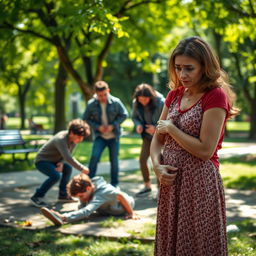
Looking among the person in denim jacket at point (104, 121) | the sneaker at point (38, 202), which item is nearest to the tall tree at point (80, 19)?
the person in denim jacket at point (104, 121)

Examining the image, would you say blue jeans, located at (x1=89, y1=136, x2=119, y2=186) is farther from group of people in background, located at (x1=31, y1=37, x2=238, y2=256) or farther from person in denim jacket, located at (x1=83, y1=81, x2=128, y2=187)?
group of people in background, located at (x1=31, y1=37, x2=238, y2=256)

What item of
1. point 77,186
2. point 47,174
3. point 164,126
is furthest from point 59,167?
point 164,126

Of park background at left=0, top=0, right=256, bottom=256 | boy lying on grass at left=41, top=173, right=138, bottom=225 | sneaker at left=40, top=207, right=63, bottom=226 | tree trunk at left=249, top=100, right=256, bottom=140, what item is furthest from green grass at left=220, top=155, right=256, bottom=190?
tree trunk at left=249, top=100, right=256, bottom=140

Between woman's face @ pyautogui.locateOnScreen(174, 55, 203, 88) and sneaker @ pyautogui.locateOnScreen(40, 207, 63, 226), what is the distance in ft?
10.6

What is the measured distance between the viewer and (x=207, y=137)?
8.90ft

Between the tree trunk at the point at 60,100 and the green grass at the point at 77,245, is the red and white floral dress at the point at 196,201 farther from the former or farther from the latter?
the tree trunk at the point at 60,100

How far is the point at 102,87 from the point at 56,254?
12.3ft

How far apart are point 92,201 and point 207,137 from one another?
341cm

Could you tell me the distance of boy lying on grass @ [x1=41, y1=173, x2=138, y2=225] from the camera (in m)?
5.72

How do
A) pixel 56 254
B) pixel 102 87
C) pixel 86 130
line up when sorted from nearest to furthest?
pixel 56 254
pixel 86 130
pixel 102 87

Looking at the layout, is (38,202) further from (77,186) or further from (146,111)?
(146,111)

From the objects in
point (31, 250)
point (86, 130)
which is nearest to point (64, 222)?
point (31, 250)

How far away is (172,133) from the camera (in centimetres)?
280

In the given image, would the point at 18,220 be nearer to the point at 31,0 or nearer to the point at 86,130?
the point at 86,130
